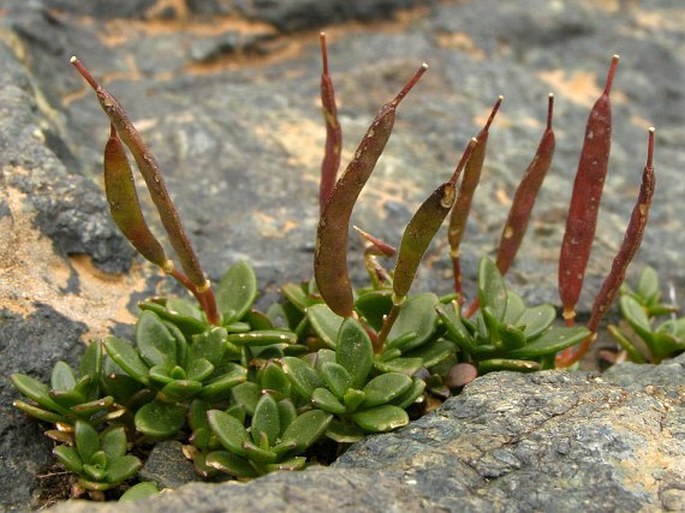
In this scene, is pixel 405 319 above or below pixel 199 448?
above

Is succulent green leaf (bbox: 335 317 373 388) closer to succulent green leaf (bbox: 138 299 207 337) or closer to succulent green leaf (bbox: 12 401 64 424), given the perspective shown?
succulent green leaf (bbox: 138 299 207 337)

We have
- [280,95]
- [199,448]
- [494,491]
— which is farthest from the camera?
[280,95]

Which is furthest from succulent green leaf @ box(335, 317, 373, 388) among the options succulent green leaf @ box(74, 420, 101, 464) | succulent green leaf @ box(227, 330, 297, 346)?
succulent green leaf @ box(74, 420, 101, 464)

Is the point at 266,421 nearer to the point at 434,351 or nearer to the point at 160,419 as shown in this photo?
the point at 160,419

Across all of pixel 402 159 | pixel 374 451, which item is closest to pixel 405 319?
pixel 374 451

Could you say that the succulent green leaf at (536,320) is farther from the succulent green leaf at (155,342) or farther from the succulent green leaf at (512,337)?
the succulent green leaf at (155,342)

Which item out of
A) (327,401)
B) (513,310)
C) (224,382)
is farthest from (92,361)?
(513,310)

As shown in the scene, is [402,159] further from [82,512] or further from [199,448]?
[82,512]

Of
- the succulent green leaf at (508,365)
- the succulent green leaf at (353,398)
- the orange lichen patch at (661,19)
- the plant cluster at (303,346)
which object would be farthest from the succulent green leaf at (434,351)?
the orange lichen patch at (661,19)
